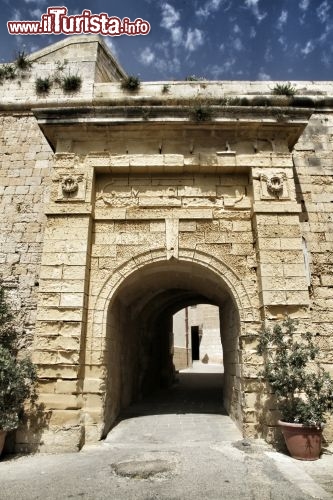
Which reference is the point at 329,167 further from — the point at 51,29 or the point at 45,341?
the point at 51,29

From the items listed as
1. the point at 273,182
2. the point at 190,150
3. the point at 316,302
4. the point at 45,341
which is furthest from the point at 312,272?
the point at 45,341

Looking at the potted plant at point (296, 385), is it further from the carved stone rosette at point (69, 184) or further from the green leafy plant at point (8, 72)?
the green leafy plant at point (8, 72)

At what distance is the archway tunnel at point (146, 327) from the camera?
5.86 metres

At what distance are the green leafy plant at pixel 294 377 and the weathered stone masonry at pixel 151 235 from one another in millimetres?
311

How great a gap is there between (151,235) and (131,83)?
3.99 meters

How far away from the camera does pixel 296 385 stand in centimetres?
466

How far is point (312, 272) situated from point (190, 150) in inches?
121

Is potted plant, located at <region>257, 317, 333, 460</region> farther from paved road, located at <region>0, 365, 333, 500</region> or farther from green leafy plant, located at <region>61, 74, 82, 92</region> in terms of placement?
green leafy plant, located at <region>61, 74, 82, 92</region>

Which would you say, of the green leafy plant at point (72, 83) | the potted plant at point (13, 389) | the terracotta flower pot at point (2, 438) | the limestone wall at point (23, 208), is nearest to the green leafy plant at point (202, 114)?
the limestone wall at point (23, 208)

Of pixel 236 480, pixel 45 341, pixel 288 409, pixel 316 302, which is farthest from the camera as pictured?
pixel 316 302

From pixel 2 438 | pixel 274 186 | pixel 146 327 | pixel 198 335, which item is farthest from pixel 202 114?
pixel 198 335

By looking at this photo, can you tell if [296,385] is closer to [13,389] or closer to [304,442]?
[304,442]

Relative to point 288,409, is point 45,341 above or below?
above

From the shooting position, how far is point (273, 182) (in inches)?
235
